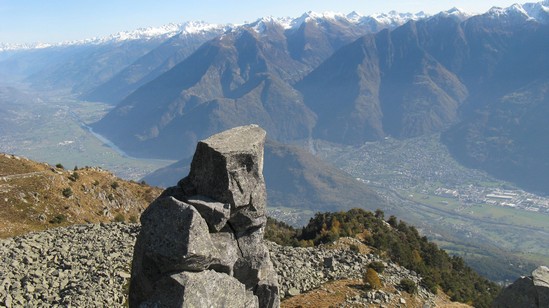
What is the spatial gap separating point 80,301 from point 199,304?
16.8 m

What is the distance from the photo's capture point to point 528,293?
91.7 ft

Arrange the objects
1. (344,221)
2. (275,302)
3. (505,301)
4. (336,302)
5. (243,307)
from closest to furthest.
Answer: (243,307) < (275,302) < (505,301) < (336,302) < (344,221)

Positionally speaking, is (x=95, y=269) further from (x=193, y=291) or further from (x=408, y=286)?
(x=408, y=286)

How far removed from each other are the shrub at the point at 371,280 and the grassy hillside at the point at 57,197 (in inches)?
1298

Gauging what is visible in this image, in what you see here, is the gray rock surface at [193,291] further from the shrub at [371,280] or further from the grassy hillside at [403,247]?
the grassy hillside at [403,247]

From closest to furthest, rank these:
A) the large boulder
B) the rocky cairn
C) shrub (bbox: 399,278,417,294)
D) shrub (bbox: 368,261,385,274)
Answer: the rocky cairn
the large boulder
shrub (bbox: 399,278,417,294)
shrub (bbox: 368,261,385,274)

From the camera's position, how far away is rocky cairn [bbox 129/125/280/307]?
57.6 feet

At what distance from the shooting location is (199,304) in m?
17.2

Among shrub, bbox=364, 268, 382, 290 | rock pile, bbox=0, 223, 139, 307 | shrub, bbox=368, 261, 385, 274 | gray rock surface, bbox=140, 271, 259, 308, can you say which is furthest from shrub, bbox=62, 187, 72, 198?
gray rock surface, bbox=140, 271, 259, 308

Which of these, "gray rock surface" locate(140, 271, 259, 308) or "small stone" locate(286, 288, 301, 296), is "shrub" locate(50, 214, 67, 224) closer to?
"small stone" locate(286, 288, 301, 296)

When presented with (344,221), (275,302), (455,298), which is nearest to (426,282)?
(455,298)

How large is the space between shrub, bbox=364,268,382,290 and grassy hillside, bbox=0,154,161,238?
33.0m

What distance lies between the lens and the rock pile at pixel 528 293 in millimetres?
27406

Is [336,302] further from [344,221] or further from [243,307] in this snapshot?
[344,221]
